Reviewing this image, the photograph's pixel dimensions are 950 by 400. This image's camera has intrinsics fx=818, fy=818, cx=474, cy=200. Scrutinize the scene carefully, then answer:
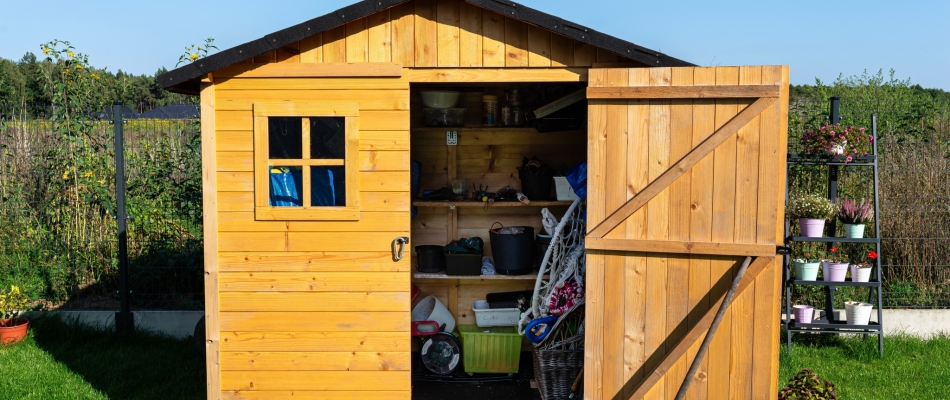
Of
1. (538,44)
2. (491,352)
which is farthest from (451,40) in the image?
(491,352)

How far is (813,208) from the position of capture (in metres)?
6.55

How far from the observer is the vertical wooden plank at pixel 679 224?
4.79 m

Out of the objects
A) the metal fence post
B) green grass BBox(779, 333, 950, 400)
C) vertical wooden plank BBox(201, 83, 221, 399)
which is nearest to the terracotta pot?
the metal fence post

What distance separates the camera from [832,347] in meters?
7.01

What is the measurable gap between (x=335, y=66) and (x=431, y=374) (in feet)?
8.88

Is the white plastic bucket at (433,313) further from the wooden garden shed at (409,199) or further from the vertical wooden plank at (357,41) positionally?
the vertical wooden plank at (357,41)

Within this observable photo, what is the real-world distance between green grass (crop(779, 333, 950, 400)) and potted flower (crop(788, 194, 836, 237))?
3.45 feet

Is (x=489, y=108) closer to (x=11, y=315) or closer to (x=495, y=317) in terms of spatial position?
(x=495, y=317)

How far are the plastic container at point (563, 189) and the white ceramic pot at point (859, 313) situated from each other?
2647mm

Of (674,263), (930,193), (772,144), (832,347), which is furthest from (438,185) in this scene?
(930,193)

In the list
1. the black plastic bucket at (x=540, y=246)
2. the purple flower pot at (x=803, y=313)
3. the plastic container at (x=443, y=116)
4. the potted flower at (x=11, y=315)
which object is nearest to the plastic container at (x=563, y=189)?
the black plastic bucket at (x=540, y=246)

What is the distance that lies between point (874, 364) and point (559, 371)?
284 centimetres

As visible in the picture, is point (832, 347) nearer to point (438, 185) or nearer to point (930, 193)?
point (930, 193)

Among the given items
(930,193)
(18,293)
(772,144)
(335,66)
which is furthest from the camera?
(930,193)
